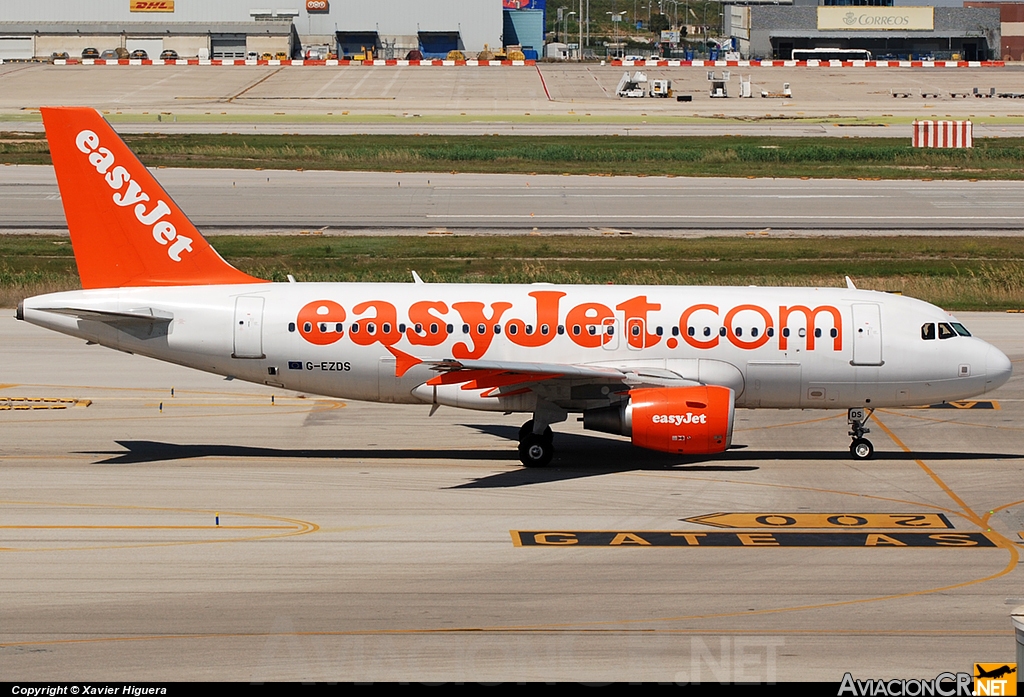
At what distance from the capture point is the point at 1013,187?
279 ft

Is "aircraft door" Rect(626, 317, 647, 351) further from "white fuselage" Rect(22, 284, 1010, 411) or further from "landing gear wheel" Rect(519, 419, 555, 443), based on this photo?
"landing gear wheel" Rect(519, 419, 555, 443)

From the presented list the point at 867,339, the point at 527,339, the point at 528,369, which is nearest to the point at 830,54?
the point at 867,339

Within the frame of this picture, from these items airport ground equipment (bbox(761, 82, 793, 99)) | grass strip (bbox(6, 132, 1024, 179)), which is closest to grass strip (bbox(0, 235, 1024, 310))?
grass strip (bbox(6, 132, 1024, 179))

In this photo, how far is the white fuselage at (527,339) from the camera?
31.8 metres

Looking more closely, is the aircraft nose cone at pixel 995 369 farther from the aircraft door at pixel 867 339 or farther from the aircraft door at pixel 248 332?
the aircraft door at pixel 248 332

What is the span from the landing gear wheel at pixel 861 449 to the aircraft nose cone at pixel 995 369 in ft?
11.0

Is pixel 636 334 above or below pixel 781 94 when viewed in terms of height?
below

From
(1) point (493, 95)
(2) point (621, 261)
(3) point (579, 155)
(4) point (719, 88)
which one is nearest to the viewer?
(2) point (621, 261)

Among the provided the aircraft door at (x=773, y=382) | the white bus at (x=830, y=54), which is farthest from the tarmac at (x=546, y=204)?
the white bus at (x=830, y=54)

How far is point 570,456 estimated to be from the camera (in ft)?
108

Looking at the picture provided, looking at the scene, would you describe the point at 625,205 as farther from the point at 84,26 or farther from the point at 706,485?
the point at 84,26

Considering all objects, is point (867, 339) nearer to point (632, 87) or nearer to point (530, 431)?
point (530, 431)

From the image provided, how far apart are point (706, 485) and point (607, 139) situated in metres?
78.7

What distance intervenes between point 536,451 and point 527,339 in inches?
113
